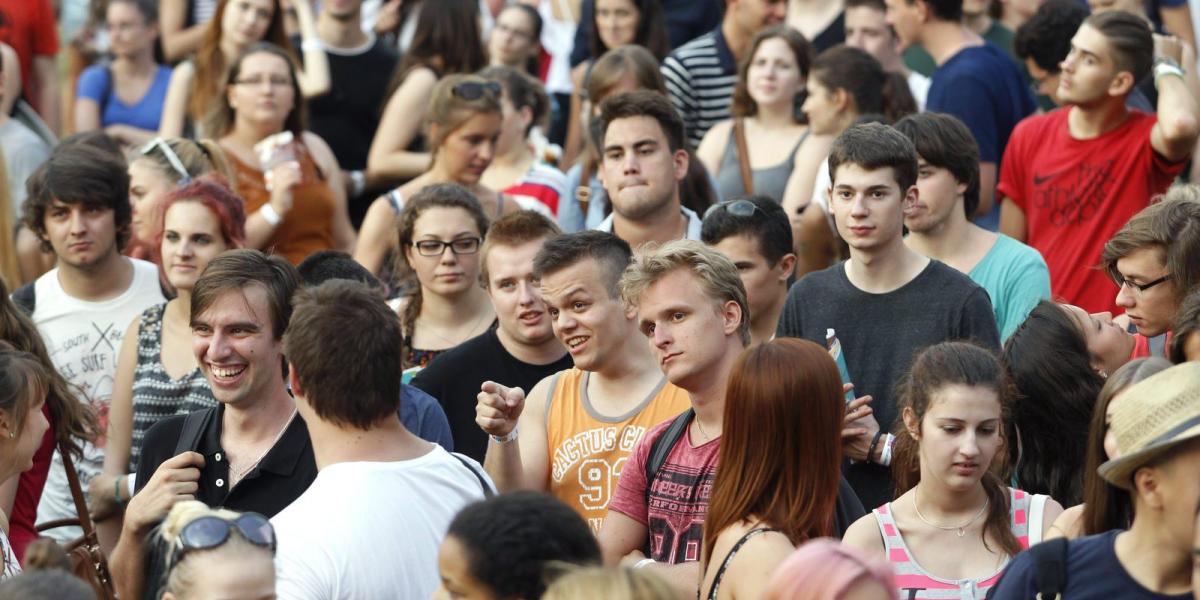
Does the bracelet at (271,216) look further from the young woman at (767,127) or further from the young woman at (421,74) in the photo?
the young woman at (767,127)

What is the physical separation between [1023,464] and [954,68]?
3.37m

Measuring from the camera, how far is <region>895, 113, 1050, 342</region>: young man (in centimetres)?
588

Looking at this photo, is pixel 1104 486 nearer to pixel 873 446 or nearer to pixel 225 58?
pixel 873 446

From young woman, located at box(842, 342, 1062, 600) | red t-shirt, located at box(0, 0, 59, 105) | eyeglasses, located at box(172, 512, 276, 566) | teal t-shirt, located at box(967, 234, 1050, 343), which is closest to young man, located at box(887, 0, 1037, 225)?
teal t-shirt, located at box(967, 234, 1050, 343)

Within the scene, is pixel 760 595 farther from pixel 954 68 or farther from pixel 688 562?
pixel 954 68

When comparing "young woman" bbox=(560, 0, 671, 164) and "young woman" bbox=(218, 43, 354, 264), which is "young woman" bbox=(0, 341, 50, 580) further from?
"young woman" bbox=(560, 0, 671, 164)

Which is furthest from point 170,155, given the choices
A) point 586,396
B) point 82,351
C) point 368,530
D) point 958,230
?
point 368,530

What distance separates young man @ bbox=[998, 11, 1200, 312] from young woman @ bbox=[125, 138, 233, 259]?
3.68m

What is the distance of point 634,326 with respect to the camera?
5215 mm

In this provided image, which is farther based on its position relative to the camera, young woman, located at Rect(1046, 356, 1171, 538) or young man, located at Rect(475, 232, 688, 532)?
young man, located at Rect(475, 232, 688, 532)

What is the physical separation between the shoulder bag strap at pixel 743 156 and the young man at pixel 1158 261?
8.53 ft

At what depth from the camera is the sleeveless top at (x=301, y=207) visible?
7.95 metres

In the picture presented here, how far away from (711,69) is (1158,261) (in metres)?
4.13

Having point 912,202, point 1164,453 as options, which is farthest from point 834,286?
point 1164,453
